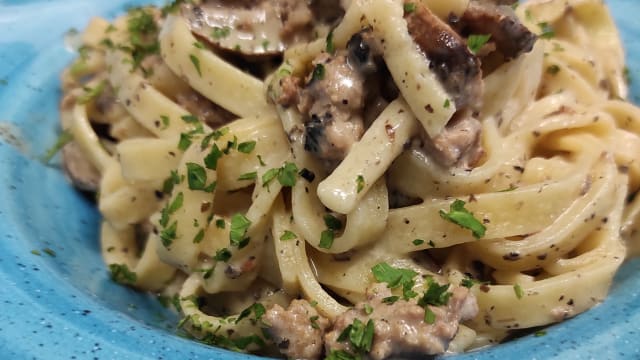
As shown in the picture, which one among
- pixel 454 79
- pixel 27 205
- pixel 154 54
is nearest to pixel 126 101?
pixel 154 54

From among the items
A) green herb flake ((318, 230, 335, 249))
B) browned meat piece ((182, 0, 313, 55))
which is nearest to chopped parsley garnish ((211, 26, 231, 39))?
browned meat piece ((182, 0, 313, 55))

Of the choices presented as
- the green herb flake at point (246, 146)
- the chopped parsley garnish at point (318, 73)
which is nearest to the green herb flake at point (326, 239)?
the green herb flake at point (246, 146)

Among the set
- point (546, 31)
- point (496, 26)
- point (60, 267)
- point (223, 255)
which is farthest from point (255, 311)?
point (546, 31)

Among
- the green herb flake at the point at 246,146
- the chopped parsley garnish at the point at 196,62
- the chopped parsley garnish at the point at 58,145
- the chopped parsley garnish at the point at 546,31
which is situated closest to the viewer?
the green herb flake at the point at 246,146

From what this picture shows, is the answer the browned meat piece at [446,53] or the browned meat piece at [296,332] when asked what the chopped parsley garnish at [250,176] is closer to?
the browned meat piece at [296,332]

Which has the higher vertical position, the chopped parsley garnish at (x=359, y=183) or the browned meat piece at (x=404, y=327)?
the chopped parsley garnish at (x=359, y=183)

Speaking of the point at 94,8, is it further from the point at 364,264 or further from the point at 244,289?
the point at 364,264
